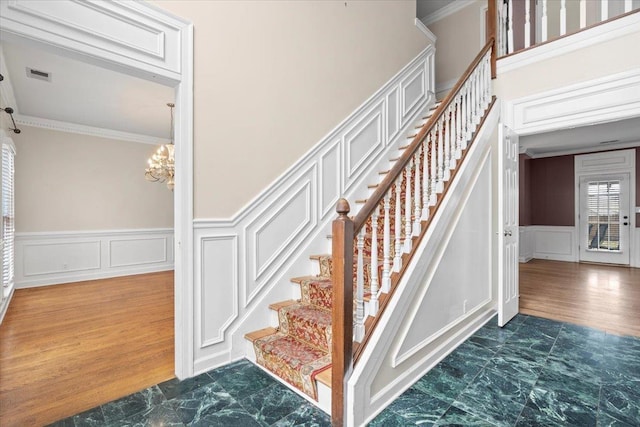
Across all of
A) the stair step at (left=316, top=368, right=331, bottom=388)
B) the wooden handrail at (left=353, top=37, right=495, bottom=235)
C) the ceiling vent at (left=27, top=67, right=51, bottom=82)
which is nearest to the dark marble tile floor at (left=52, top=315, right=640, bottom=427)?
the stair step at (left=316, top=368, right=331, bottom=388)

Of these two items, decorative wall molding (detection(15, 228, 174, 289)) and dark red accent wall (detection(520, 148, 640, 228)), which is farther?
dark red accent wall (detection(520, 148, 640, 228))

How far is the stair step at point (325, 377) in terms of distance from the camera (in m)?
1.77

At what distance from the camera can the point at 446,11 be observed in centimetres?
569

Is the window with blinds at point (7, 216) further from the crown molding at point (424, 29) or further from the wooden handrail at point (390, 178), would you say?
the crown molding at point (424, 29)

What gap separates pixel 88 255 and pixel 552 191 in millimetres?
10281

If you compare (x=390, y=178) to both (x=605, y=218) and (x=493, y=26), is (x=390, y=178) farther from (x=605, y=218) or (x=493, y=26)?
(x=605, y=218)

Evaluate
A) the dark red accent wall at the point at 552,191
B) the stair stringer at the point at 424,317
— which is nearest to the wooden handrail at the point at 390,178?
the stair stringer at the point at 424,317

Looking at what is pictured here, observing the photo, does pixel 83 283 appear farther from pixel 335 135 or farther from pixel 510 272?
pixel 510 272

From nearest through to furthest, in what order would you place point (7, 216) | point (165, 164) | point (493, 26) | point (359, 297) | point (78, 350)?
1. point (359, 297)
2. point (78, 350)
3. point (493, 26)
4. point (7, 216)
5. point (165, 164)

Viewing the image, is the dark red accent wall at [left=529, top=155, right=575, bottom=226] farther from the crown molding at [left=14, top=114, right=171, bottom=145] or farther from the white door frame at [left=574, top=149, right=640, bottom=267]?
the crown molding at [left=14, top=114, right=171, bottom=145]

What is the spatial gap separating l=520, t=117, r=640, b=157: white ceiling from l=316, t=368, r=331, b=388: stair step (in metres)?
3.56

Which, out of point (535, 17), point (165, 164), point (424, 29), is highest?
point (535, 17)

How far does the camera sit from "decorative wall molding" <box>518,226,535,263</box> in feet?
24.1

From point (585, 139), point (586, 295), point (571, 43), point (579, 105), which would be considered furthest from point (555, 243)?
point (571, 43)
